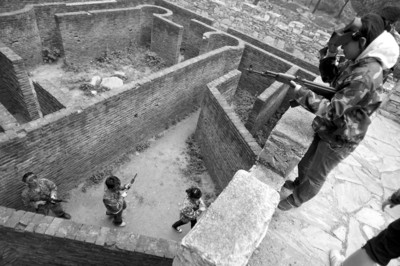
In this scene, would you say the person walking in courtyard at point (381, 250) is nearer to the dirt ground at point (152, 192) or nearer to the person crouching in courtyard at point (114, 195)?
the person crouching in courtyard at point (114, 195)

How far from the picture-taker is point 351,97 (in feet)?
7.90

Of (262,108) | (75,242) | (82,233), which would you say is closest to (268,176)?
(82,233)

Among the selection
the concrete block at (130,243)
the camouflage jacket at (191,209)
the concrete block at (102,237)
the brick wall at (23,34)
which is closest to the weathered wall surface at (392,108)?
the camouflage jacket at (191,209)

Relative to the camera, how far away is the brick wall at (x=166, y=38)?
969 centimetres

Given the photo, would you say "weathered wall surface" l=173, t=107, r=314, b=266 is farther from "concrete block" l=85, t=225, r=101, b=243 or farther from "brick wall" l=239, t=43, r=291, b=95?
"brick wall" l=239, t=43, r=291, b=95

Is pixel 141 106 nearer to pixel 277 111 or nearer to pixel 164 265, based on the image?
pixel 164 265

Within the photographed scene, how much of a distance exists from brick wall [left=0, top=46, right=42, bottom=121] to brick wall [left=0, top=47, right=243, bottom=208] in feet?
7.18

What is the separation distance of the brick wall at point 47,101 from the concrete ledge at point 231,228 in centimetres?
432

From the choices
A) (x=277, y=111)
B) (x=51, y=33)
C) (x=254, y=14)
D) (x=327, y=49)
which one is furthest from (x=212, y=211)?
(x=254, y=14)

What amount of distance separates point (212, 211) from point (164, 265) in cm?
185

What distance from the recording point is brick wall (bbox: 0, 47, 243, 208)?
4.45 metres

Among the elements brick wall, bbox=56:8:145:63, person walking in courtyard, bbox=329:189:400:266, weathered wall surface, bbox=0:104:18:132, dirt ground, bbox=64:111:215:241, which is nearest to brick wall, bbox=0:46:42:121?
weathered wall surface, bbox=0:104:18:132

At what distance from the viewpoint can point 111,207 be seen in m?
4.66

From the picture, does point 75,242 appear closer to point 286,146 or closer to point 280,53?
point 286,146
